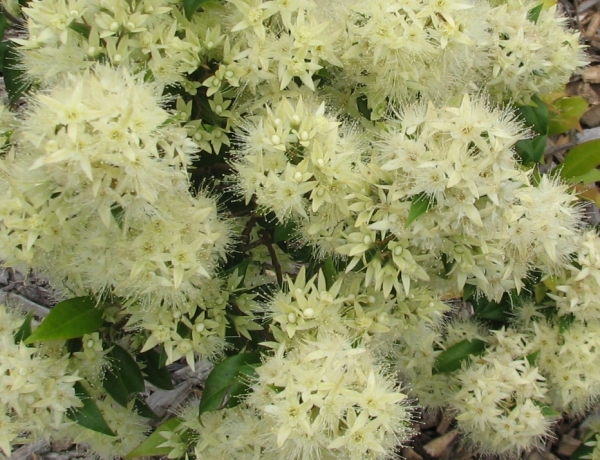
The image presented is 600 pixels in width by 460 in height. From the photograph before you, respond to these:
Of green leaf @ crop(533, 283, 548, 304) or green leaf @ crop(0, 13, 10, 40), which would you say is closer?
green leaf @ crop(0, 13, 10, 40)

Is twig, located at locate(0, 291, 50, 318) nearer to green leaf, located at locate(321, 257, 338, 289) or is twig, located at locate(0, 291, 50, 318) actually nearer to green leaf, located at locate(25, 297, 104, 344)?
green leaf, located at locate(25, 297, 104, 344)

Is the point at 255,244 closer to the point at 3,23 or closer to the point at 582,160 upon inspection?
the point at 3,23

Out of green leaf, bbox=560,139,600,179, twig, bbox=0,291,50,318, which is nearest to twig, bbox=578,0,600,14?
green leaf, bbox=560,139,600,179

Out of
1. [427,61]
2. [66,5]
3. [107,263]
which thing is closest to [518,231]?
[427,61]

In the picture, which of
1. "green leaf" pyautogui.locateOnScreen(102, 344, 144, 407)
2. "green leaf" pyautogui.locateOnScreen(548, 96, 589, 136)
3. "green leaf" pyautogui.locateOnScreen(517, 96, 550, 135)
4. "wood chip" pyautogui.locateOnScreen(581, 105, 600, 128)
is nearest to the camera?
"green leaf" pyautogui.locateOnScreen(102, 344, 144, 407)

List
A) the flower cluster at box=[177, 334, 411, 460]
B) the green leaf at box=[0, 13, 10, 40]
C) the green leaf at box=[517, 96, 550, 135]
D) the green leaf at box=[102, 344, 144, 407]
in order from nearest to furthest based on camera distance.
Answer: the flower cluster at box=[177, 334, 411, 460] < the green leaf at box=[102, 344, 144, 407] < the green leaf at box=[0, 13, 10, 40] < the green leaf at box=[517, 96, 550, 135]

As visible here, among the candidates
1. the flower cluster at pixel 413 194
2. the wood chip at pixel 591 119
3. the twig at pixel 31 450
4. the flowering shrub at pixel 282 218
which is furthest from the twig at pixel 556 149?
the twig at pixel 31 450

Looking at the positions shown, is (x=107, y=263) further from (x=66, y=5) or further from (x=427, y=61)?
(x=427, y=61)

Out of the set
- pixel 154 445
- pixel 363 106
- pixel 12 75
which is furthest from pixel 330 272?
pixel 12 75
